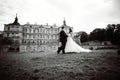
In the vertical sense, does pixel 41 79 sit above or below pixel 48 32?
below

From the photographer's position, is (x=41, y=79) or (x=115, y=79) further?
(x=41, y=79)

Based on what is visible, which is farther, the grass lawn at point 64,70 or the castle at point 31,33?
the castle at point 31,33

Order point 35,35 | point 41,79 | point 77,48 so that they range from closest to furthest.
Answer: point 41,79 → point 77,48 → point 35,35

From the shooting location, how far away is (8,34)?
182 ft

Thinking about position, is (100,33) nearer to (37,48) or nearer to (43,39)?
(43,39)

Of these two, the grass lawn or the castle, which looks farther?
the castle

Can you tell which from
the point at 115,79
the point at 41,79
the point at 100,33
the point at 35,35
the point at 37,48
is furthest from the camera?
the point at 100,33

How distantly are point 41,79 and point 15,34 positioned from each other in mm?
58710

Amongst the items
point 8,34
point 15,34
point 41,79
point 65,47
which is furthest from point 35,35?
point 41,79

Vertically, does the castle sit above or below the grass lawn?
above

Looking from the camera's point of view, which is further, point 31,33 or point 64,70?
point 31,33

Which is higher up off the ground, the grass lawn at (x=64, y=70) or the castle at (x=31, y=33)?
the castle at (x=31, y=33)

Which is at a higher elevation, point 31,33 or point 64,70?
point 31,33

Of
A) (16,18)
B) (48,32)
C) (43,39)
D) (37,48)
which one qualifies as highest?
(16,18)
